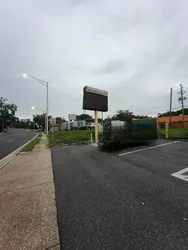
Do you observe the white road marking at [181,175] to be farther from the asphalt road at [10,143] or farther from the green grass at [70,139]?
the green grass at [70,139]

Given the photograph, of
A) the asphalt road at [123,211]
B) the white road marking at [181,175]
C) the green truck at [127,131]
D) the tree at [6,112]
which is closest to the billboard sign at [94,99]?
the green truck at [127,131]

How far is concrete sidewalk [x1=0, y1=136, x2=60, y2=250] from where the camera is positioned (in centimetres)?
205

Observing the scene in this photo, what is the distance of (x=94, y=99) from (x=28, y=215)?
12207 mm

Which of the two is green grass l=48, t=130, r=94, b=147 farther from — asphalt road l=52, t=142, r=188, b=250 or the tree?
the tree

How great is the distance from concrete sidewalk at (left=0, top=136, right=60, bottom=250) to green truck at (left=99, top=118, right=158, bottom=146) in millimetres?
6525

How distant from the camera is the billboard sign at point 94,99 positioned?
44.8 feet

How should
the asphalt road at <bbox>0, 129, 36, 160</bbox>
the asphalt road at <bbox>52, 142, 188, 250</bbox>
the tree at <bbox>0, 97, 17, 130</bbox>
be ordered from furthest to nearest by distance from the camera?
the tree at <bbox>0, 97, 17, 130</bbox> → the asphalt road at <bbox>0, 129, 36, 160</bbox> → the asphalt road at <bbox>52, 142, 188, 250</bbox>

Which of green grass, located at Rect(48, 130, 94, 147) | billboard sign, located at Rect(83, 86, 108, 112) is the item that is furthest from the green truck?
green grass, located at Rect(48, 130, 94, 147)

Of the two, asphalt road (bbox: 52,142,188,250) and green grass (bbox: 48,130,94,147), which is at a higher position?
green grass (bbox: 48,130,94,147)

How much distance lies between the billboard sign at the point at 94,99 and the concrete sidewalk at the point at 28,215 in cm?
980

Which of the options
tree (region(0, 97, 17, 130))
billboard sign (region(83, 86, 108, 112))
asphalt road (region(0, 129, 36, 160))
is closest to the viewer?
asphalt road (region(0, 129, 36, 160))

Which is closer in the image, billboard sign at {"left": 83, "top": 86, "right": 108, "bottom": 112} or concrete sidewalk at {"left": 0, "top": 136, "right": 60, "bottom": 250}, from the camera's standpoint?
concrete sidewalk at {"left": 0, "top": 136, "right": 60, "bottom": 250}

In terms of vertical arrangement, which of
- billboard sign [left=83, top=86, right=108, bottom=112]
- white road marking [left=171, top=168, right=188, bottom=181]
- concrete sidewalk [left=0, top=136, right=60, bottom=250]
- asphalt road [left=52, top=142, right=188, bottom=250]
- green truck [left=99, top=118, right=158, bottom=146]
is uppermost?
billboard sign [left=83, top=86, right=108, bottom=112]

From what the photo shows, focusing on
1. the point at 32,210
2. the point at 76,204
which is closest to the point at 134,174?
the point at 76,204
